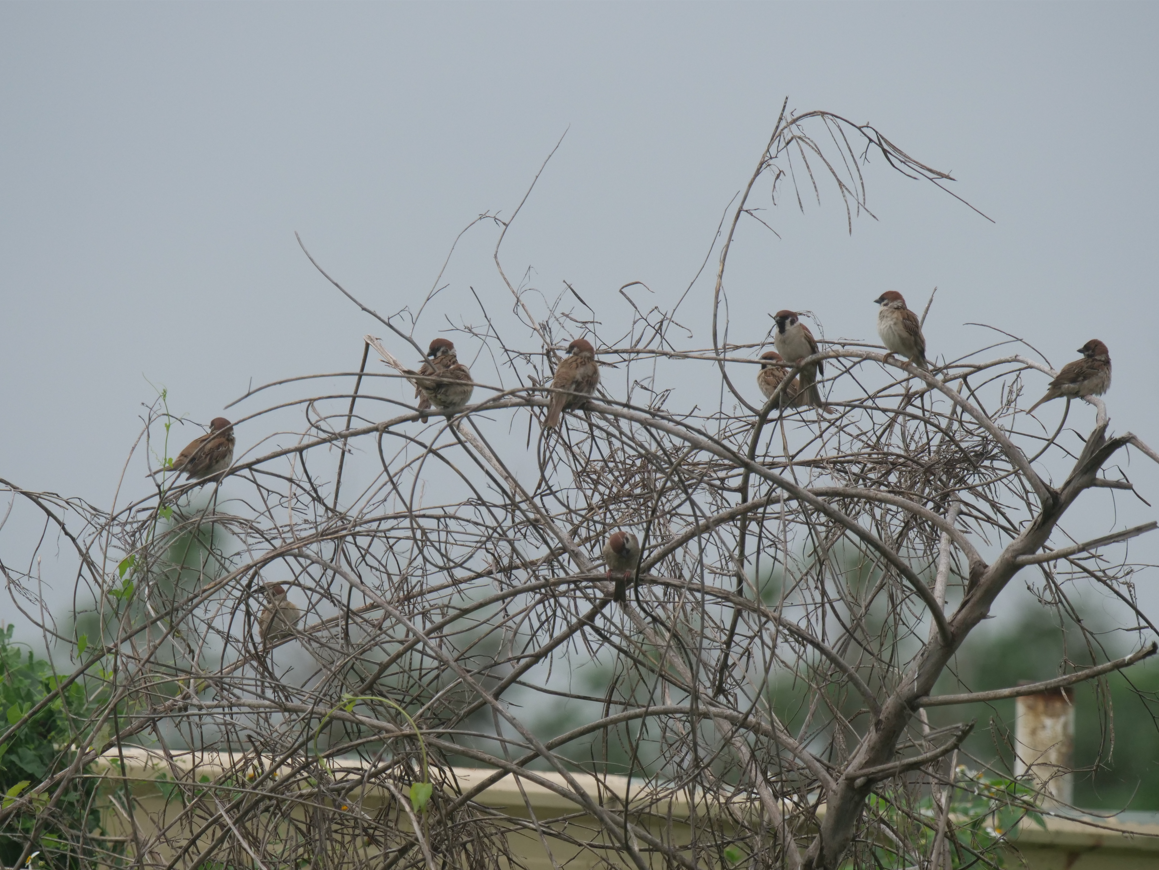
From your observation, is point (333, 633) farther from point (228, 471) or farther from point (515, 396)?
point (515, 396)

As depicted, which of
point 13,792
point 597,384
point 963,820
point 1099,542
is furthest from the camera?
point 963,820

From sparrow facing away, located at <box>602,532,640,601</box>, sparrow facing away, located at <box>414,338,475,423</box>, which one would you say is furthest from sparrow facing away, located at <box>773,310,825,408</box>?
sparrow facing away, located at <box>602,532,640,601</box>

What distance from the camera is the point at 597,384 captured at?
4293mm

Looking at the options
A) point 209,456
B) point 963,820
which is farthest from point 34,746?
point 963,820

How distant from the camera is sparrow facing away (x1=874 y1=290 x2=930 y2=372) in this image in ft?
17.6

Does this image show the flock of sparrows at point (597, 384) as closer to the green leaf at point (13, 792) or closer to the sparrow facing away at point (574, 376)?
the sparrow facing away at point (574, 376)

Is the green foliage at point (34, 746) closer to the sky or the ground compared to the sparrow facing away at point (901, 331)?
closer to the ground

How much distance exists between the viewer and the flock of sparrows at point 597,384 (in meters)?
3.31

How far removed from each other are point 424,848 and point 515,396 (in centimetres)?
140

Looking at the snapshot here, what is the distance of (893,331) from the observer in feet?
17.7

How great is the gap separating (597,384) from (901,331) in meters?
1.91

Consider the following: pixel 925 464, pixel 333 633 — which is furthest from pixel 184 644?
pixel 925 464

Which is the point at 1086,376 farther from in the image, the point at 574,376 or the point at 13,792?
the point at 13,792

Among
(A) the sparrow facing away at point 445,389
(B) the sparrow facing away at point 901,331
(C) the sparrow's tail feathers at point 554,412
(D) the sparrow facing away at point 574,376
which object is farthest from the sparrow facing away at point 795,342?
(C) the sparrow's tail feathers at point 554,412
